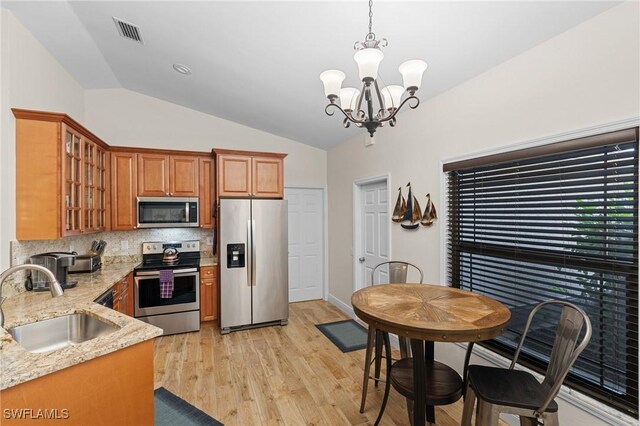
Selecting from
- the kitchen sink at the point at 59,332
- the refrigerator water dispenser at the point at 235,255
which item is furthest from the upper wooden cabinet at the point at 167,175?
the kitchen sink at the point at 59,332

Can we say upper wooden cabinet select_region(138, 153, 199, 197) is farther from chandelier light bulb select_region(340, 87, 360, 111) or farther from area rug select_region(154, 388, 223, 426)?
chandelier light bulb select_region(340, 87, 360, 111)

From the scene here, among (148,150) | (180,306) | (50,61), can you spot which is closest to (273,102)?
(148,150)

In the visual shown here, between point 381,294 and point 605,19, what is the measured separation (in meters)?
2.08

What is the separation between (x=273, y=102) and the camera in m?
3.63

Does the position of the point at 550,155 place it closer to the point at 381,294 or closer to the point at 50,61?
the point at 381,294

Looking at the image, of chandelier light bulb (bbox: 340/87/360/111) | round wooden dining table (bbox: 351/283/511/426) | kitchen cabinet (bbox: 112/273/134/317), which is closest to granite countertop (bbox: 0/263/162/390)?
kitchen cabinet (bbox: 112/273/134/317)

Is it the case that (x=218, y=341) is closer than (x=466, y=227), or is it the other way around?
(x=466, y=227)

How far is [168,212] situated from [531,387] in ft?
13.5

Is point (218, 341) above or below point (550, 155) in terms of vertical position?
below

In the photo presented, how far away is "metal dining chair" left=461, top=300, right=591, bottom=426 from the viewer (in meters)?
1.45

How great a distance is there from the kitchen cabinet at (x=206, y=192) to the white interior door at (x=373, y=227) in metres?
2.16

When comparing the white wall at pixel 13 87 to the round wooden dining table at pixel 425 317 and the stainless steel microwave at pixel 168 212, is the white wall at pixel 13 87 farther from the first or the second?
the round wooden dining table at pixel 425 317

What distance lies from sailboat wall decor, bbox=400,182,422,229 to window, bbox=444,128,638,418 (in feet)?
1.61

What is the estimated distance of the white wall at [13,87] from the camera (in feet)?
7.32
